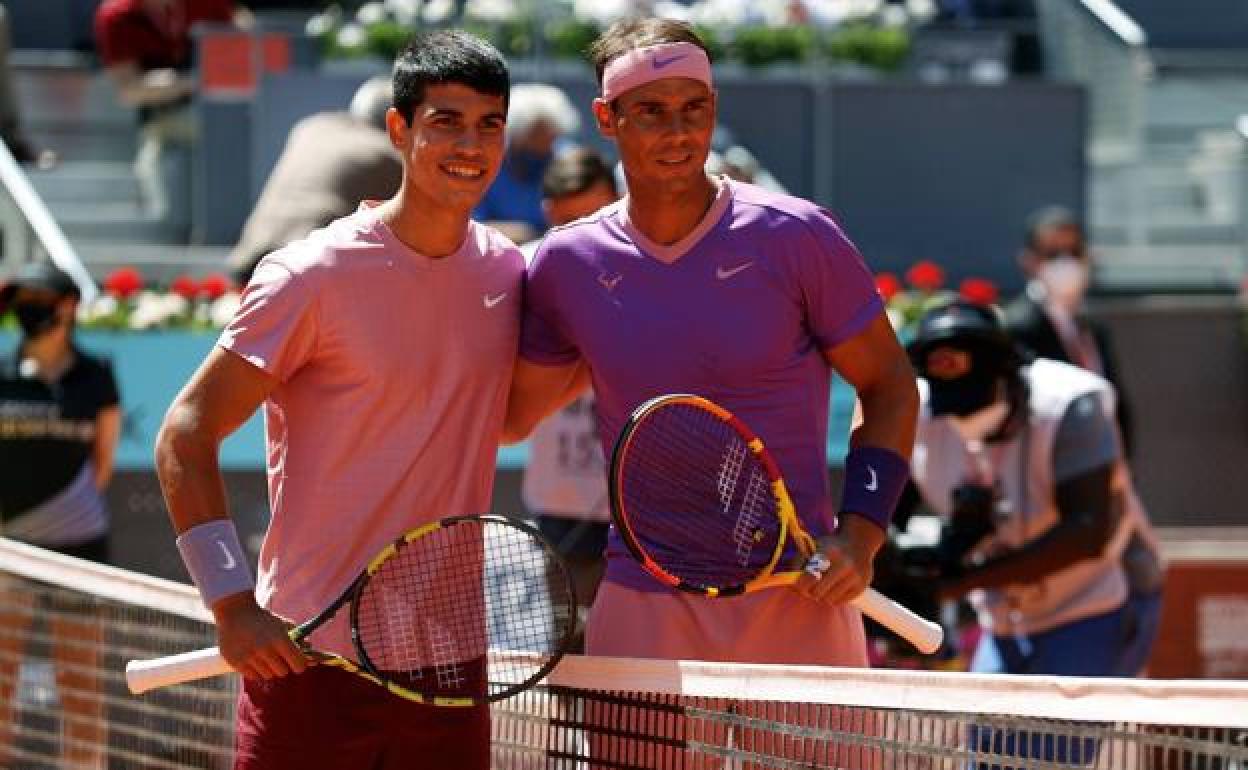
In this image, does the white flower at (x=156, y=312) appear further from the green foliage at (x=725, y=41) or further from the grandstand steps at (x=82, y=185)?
the grandstand steps at (x=82, y=185)

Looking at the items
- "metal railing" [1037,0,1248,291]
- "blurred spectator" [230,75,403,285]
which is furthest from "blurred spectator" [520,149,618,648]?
"metal railing" [1037,0,1248,291]

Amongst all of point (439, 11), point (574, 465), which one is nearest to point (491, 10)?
point (439, 11)

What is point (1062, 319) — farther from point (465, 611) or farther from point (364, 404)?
point (364, 404)

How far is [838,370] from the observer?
4496mm

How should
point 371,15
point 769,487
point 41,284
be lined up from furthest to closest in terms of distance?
point 371,15
point 41,284
point 769,487

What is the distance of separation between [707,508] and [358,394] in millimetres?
662

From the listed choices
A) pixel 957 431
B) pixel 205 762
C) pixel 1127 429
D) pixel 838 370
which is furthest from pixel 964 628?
pixel 838 370

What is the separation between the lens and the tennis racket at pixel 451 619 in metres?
4.14

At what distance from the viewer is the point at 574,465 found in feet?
24.6

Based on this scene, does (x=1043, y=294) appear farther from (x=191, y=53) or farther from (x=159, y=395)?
(x=191, y=53)

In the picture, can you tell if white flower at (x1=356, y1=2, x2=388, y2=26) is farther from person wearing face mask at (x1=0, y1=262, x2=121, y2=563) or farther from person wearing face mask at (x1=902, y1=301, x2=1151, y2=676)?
person wearing face mask at (x1=902, y1=301, x2=1151, y2=676)

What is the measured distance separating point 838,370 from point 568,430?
3.17 meters

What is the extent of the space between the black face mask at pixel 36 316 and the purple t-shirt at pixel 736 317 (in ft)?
17.4

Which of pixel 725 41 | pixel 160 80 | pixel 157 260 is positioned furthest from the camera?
pixel 725 41
